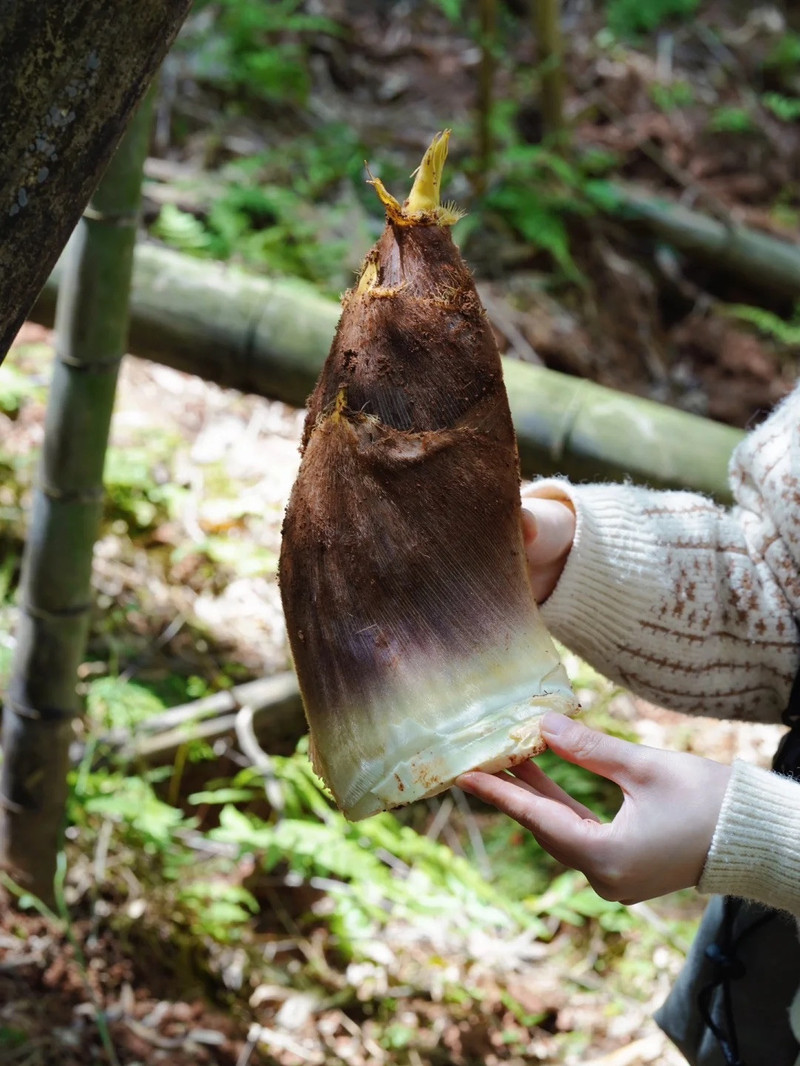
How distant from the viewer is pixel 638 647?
1.38 meters

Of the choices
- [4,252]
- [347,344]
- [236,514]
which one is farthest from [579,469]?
[4,252]

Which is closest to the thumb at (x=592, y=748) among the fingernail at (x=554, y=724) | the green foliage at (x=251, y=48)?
the fingernail at (x=554, y=724)

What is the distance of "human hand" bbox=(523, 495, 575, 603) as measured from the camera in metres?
1.33

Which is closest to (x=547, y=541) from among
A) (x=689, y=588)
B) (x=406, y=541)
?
(x=689, y=588)

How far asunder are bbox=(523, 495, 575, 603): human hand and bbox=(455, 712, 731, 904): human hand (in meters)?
0.34

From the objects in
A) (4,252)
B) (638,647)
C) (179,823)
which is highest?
(4,252)

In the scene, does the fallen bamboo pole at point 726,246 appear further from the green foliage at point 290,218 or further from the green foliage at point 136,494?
the green foliage at point 136,494

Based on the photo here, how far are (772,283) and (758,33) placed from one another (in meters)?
3.16

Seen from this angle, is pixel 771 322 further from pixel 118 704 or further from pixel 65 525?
pixel 65 525

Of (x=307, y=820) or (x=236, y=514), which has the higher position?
(x=236, y=514)

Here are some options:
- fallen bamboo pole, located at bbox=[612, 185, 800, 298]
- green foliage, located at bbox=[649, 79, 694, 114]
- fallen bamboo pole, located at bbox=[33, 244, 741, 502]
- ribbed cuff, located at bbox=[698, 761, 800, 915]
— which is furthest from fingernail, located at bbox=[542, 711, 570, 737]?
green foliage, located at bbox=[649, 79, 694, 114]

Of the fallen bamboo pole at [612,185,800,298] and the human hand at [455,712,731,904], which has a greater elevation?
the human hand at [455,712,731,904]

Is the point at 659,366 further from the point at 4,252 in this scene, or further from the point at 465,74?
the point at 4,252

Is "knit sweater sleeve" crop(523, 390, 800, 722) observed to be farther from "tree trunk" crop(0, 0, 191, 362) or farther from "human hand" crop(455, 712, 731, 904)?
"tree trunk" crop(0, 0, 191, 362)
